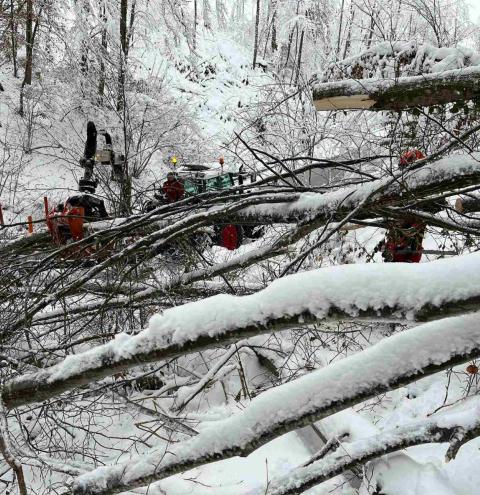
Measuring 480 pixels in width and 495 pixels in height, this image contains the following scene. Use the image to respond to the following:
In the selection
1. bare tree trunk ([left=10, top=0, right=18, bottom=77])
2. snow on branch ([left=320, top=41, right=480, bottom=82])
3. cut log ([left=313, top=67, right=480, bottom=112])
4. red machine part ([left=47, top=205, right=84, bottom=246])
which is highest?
bare tree trunk ([left=10, top=0, right=18, bottom=77])

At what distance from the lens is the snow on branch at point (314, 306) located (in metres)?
1.13

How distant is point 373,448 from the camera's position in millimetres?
2502

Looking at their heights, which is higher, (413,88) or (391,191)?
(413,88)

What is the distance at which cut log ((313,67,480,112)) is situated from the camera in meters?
2.08

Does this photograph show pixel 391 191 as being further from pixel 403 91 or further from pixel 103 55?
pixel 103 55

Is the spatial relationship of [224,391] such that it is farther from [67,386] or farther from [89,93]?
[89,93]

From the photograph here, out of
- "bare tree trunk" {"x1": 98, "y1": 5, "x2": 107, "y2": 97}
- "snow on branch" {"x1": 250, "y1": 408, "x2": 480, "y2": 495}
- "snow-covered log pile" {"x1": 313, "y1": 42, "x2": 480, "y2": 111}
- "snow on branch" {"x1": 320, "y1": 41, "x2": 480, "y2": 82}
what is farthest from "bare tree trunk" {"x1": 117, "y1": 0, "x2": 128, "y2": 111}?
"snow on branch" {"x1": 250, "y1": 408, "x2": 480, "y2": 495}

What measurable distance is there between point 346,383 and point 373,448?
135 cm

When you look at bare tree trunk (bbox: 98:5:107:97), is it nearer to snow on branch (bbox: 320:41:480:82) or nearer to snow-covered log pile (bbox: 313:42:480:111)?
snow on branch (bbox: 320:41:480:82)

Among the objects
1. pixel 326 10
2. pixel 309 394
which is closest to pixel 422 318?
pixel 309 394

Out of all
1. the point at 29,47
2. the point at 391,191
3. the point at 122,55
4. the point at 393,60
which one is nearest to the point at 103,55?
the point at 122,55

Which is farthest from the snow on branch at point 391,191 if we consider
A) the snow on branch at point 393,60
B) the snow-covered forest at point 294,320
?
the snow on branch at point 393,60

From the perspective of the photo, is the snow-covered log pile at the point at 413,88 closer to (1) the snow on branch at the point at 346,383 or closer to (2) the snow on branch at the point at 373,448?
(1) the snow on branch at the point at 346,383

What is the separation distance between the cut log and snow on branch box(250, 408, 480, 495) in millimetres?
1503
